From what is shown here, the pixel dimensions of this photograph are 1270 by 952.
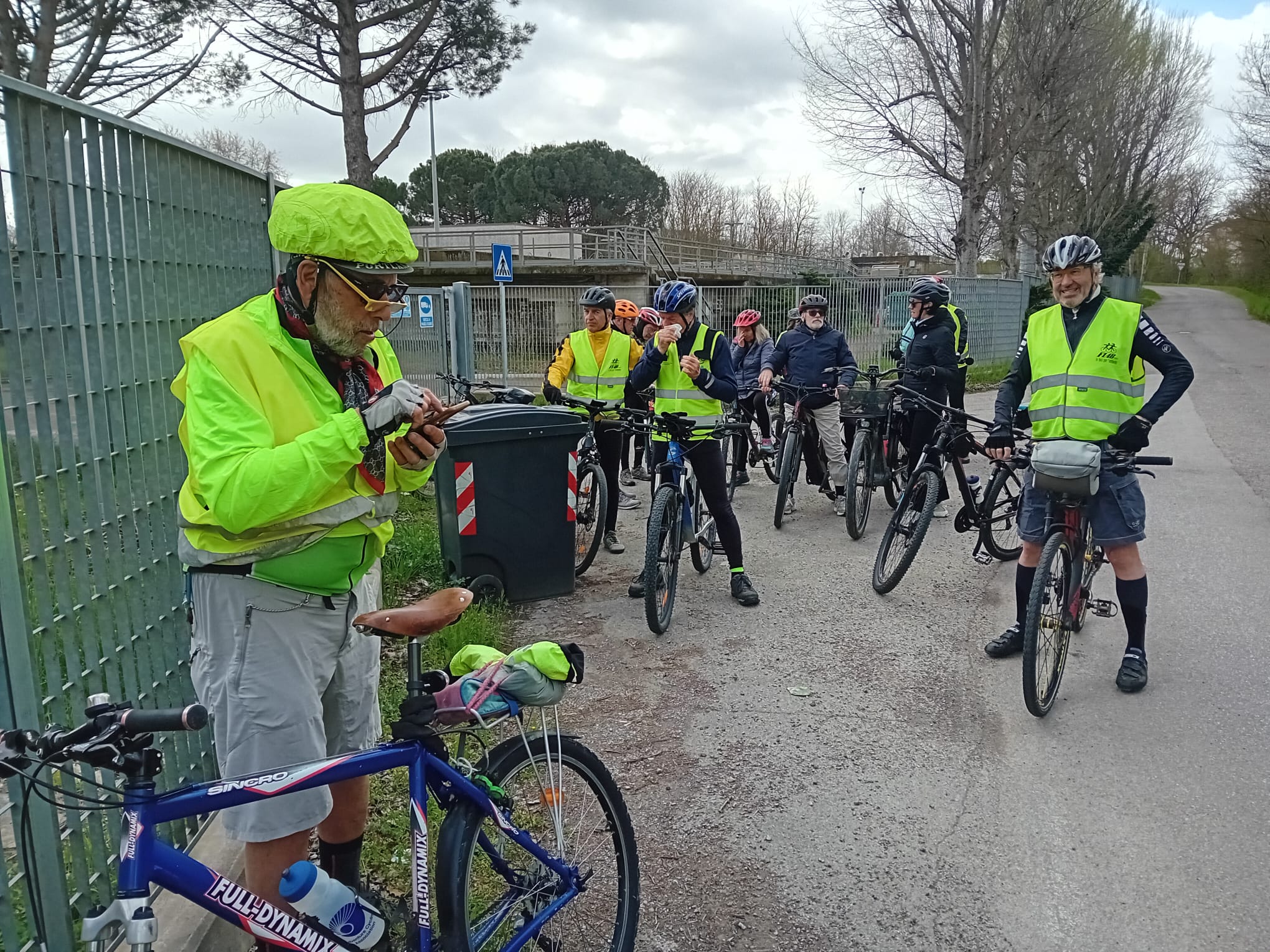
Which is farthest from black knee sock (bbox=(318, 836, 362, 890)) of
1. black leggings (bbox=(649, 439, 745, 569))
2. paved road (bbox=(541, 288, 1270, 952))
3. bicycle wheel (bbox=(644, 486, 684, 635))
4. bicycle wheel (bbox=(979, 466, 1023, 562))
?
bicycle wheel (bbox=(979, 466, 1023, 562))

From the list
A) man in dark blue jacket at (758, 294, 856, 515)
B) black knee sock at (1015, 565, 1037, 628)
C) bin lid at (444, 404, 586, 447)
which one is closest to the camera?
black knee sock at (1015, 565, 1037, 628)

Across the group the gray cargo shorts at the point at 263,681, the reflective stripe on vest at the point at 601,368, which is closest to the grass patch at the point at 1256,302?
the reflective stripe on vest at the point at 601,368

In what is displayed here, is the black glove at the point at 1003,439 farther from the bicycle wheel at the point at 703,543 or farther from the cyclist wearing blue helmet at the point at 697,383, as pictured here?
the bicycle wheel at the point at 703,543

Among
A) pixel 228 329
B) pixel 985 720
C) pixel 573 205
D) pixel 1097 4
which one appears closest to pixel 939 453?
pixel 985 720

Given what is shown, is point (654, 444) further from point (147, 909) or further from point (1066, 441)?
point (147, 909)

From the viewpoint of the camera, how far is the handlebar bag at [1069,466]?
4.16m

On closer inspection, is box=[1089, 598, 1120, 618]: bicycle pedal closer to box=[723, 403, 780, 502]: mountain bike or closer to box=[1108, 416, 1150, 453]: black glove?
box=[1108, 416, 1150, 453]: black glove

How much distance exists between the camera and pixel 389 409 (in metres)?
1.95

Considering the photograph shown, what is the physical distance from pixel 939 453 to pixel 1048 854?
129 inches

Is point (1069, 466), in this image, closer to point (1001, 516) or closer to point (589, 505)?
point (1001, 516)

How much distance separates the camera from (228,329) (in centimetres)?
204

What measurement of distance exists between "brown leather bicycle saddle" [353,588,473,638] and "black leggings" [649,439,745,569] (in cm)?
346

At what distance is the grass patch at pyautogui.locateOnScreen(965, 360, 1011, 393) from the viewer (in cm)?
1747

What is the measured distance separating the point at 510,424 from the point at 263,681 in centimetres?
367
